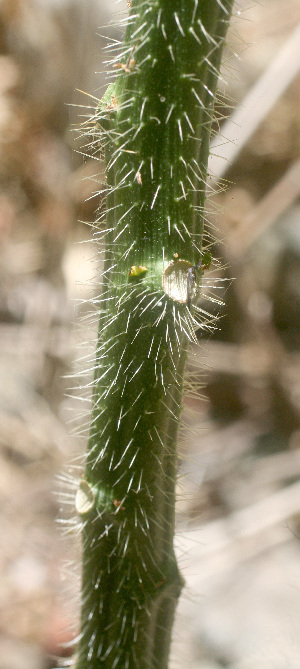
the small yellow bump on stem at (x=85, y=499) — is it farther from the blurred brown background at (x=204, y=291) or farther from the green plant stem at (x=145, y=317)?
the blurred brown background at (x=204, y=291)

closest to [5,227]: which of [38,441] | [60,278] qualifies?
[60,278]

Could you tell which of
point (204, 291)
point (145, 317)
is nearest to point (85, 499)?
point (145, 317)

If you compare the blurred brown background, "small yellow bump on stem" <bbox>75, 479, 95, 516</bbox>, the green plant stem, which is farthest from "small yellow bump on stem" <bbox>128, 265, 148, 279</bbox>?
the blurred brown background

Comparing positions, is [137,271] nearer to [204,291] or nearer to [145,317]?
[145,317]

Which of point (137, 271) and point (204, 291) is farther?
point (204, 291)

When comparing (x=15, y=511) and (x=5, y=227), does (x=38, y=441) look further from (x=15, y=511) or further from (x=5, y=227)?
(x=5, y=227)

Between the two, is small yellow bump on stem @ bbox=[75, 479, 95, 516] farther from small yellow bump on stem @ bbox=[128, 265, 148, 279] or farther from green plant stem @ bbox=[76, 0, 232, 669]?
small yellow bump on stem @ bbox=[128, 265, 148, 279]
